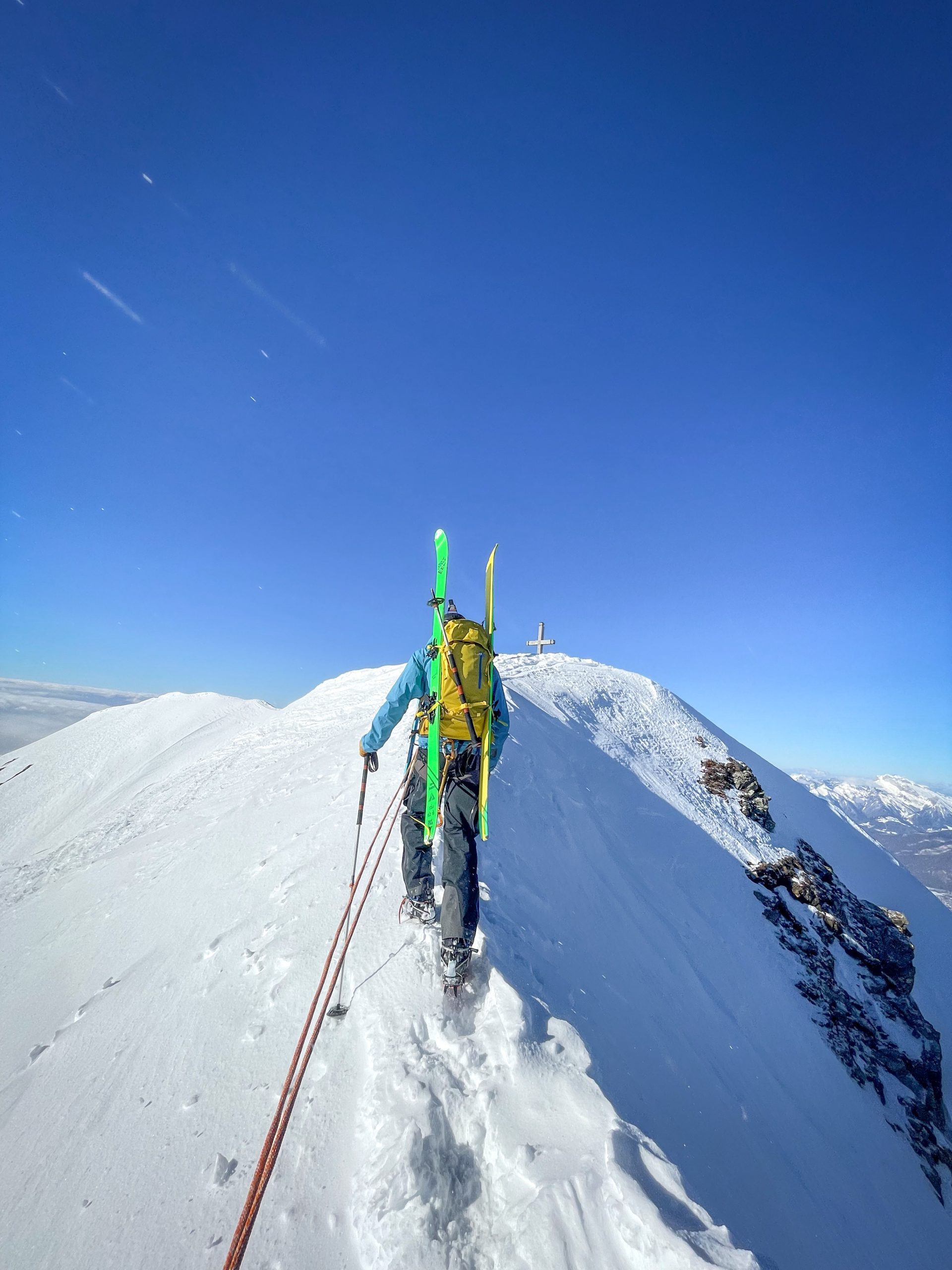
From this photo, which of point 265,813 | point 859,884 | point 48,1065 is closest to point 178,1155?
point 48,1065

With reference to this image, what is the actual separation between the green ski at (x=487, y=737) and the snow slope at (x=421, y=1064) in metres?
1.41

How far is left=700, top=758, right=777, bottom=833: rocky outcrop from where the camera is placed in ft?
56.5

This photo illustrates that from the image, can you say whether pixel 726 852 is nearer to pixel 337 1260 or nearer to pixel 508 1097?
pixel 508 1097

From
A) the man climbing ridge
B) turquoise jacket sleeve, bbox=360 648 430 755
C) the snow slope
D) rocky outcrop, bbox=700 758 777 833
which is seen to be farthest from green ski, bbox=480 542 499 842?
rocky outcrop, bbox=700 758 777 833

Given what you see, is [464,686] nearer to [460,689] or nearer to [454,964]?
[460,689]

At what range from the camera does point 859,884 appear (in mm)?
19797

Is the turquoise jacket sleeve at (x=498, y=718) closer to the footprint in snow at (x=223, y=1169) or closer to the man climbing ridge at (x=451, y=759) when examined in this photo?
the man climbing ridge at (x=451, y=759)

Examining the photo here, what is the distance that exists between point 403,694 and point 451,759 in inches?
39.4

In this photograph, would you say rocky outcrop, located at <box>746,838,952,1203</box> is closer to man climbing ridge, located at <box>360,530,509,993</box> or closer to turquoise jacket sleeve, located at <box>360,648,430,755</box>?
man climbing ridge, located at <box>360,530,509,993</box>

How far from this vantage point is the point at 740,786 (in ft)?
59.8

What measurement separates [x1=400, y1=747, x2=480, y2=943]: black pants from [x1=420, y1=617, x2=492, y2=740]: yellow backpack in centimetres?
29

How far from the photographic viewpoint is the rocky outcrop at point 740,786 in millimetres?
17234

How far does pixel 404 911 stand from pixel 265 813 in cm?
476

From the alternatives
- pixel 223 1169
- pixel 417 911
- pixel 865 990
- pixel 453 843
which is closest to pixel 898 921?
pixel 865 990
